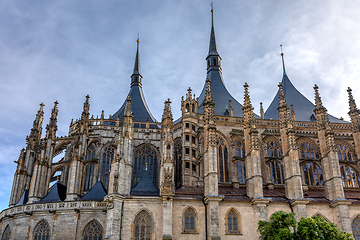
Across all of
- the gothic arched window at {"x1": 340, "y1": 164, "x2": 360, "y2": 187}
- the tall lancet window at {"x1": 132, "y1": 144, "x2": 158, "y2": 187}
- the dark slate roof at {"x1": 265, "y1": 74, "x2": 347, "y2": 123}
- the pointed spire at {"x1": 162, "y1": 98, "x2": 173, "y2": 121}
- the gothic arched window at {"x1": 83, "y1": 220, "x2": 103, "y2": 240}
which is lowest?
the gothic arched window at {"x1": 83, "y1": 220, "x2": 103, "y2": 240}

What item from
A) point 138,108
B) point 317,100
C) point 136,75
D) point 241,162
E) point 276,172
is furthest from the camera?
point 136,75

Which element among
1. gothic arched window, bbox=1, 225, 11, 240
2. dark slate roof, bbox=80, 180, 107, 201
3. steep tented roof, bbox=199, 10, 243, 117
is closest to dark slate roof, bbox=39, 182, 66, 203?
dark slate roof, bbox=80, 180, 107, 201

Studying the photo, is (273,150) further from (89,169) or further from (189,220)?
(89,169)

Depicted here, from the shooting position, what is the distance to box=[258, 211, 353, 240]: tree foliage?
18047 millimetres

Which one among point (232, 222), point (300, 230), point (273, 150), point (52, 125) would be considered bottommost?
point (300, 230)

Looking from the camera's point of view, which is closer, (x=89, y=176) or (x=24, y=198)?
(x=24, y=198)

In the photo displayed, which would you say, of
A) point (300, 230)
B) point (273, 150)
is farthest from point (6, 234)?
point (273, 150)

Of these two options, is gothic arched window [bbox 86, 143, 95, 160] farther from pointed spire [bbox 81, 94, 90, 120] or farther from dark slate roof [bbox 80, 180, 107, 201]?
dark slate roof [bbox 80, 180, 107, 201]

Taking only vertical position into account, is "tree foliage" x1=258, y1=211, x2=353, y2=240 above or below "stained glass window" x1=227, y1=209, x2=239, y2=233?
below

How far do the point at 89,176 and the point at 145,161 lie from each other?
4991mm

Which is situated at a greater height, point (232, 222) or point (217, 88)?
point (217, 88)

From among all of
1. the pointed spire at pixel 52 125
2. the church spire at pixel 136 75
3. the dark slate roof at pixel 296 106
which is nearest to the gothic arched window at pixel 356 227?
the dark slate roof at pixel 296 106

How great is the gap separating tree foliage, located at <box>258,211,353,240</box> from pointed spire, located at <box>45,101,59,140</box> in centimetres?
1948

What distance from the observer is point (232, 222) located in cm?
2369
